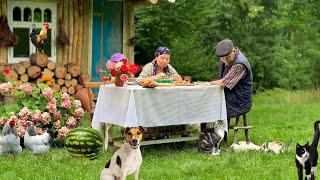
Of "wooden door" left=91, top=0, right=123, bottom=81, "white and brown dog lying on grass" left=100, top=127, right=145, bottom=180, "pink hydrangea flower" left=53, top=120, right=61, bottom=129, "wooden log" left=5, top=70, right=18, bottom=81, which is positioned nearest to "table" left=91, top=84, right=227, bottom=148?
"pink hydrangea flower" left=53, top=120, right=61, bottom=129

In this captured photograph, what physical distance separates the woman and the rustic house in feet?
17.5

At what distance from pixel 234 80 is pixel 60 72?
5939 millimetres

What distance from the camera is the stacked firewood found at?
13.4 m

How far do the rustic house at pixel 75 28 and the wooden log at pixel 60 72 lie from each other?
19.0 inches

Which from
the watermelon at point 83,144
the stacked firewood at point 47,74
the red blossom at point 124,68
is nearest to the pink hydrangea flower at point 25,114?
the red blossom at point 124,68

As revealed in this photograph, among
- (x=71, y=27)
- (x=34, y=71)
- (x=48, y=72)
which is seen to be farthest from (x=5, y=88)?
(x=71, y=27)

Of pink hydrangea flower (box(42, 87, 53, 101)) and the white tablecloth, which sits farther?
pink hydrangea flower (box(42, 87, 53, 101))

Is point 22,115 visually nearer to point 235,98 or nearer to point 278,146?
point 235,98

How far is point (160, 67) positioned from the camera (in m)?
9.22

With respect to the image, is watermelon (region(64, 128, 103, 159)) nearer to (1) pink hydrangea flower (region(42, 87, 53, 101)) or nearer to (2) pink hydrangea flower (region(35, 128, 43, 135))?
(2) pink hydrangea flower (region(35, 128, 43, 135))

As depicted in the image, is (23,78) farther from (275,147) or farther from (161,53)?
(275,147)

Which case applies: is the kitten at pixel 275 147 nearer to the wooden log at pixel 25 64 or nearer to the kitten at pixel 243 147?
the kitten at pixel 243 147

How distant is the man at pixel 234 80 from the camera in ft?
29.1

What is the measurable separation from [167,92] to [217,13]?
40.0ft
